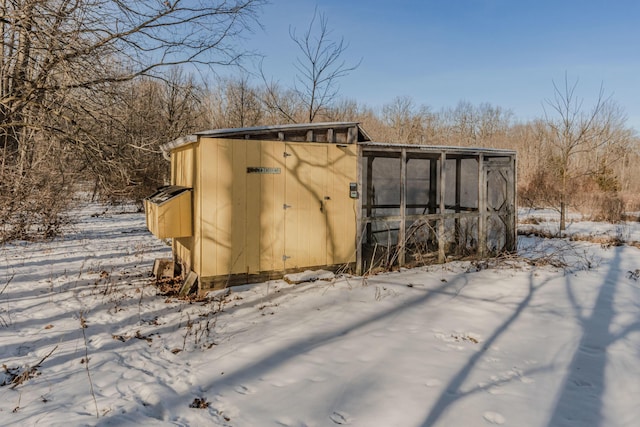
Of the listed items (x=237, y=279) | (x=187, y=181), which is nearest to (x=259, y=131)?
(x=187, y=181)

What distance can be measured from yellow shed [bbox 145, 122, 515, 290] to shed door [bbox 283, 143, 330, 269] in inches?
0.7

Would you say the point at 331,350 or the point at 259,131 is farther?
the point at 259,131

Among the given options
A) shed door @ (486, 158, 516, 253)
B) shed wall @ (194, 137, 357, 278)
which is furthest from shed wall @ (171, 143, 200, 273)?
shed door @ (486, 158, 516, 253)

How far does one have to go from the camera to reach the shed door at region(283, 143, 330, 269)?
6918 millimetres

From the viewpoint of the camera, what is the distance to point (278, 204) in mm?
6809

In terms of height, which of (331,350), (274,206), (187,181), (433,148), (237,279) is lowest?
(331,350)

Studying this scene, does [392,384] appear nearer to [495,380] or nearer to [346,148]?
[495,380]

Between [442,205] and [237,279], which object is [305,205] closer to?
[237,279]

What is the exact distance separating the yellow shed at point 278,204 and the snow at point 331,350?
59 centimetres

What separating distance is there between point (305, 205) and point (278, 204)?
53 cm

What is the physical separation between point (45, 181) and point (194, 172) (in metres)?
5.39

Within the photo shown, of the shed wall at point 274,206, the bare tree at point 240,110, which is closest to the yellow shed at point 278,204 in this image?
the shed wall at point 274,206

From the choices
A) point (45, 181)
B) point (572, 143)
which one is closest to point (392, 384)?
point (45, 181)

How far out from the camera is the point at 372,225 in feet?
31.7
